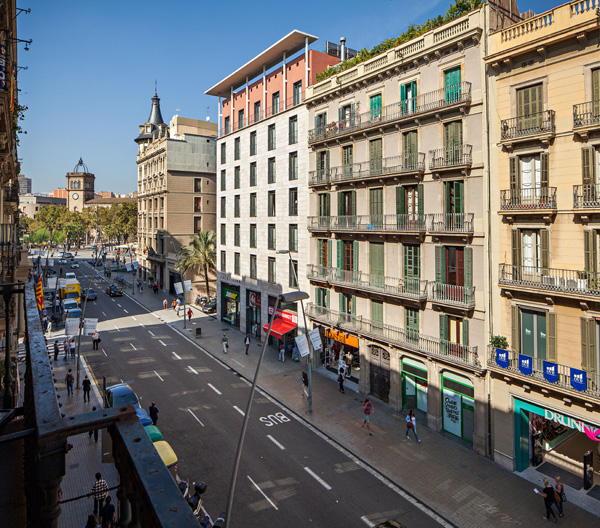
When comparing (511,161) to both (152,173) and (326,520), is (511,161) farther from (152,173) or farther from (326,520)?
(152,173)

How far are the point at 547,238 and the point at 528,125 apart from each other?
5451mm

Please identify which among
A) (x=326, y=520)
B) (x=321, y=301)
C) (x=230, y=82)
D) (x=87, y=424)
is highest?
(x=230, y=82)

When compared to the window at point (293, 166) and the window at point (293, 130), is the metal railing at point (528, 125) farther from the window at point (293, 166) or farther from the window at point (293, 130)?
the window at point (293, 130)

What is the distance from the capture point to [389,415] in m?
26.9

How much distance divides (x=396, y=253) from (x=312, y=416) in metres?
11.5

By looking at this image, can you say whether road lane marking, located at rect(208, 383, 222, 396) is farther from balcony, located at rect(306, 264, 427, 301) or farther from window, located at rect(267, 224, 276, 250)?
window, located at rect(267, 224, 276, 250)

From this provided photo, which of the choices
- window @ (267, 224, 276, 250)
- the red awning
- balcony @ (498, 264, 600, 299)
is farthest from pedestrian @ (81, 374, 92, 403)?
balcony @ (498, 264, 600, 299)

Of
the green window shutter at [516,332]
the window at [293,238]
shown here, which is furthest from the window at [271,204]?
the green window shutter at [516,332]

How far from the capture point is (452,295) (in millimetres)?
23812

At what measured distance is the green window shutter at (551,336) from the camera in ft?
63.8

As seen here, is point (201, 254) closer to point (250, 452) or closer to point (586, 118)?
point (250, 452)

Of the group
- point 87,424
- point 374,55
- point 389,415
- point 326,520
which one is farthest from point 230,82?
point 87,424

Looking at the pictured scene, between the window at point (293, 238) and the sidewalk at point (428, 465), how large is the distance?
10.8 metres

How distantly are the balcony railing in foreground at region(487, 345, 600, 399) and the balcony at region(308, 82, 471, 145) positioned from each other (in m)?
13.3
